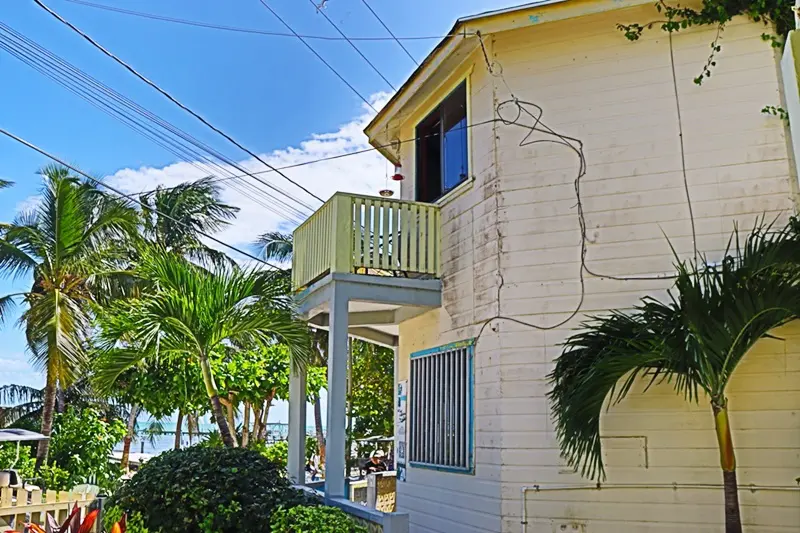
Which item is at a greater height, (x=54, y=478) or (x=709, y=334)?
(x=709, y=334)

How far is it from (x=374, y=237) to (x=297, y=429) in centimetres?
307

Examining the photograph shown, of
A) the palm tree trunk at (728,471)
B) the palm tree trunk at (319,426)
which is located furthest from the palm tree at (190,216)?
the palm tree trunk at (728,471)

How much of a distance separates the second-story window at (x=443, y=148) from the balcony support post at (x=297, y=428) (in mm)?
3063

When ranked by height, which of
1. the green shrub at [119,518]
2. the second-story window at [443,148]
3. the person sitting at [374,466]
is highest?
the second-story window at [443,148]

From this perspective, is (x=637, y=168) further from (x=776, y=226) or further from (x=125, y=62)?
(x=125, y=62)

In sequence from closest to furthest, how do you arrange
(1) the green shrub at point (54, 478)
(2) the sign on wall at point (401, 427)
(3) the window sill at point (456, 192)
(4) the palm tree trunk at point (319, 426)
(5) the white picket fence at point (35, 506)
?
1. (3) the window sill at point (456, 192)
2. (5) the white picket fence at point (35, 506)
3. (2) the sign on wall at point (401, 427)
4. (1) the green shrub at point (54, 478)
5. (4) the palm tree trunk at point (319, 426)

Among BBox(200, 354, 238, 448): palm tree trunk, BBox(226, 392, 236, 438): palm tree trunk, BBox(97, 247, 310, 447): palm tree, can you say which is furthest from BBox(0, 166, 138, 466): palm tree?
BBox(200, 354, 238, 448): palm tree trunk

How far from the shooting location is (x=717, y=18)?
7312 millimetres

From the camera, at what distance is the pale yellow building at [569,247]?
667 cm

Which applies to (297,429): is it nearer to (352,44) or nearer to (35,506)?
(35,506)

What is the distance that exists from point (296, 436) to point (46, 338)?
7892 millimetres

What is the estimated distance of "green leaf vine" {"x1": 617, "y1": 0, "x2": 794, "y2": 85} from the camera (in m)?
7.10

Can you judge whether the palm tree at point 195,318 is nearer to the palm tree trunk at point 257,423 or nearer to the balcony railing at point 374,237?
the balcony railing at point 374,237

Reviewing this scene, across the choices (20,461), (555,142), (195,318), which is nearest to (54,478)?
(20,461)
